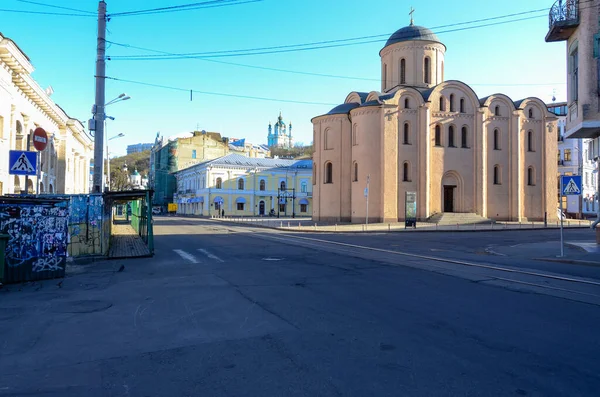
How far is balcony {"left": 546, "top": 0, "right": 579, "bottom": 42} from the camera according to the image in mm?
17891

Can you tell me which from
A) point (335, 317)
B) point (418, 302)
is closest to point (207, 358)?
point (335, 317)

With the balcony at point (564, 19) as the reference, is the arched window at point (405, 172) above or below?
below

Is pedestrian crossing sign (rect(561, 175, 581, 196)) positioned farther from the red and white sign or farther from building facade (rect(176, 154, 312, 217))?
building facade (rect(176, 154, 312, 217))

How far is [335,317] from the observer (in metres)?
6.81

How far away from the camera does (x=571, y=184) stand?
53.0 ft

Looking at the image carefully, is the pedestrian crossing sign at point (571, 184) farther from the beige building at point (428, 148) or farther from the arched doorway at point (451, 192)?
the arched doorway at point (451, 192)

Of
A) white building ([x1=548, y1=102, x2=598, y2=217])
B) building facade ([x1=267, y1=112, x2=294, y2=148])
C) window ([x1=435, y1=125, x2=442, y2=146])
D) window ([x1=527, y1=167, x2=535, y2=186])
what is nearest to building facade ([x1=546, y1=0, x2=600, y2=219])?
window ([x1=435, y1=125, x2=442, y2=146])

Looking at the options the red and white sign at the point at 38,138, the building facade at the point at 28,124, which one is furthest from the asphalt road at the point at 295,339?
the building facade at the point at 28,124

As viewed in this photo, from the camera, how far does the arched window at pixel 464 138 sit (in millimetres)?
45875

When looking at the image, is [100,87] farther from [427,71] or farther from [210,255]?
[427,71]

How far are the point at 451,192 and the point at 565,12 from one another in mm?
29424

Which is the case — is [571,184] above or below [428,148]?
below

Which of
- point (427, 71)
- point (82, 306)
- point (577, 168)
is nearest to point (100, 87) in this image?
point (82, 306)

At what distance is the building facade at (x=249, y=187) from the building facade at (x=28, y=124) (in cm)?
2878
